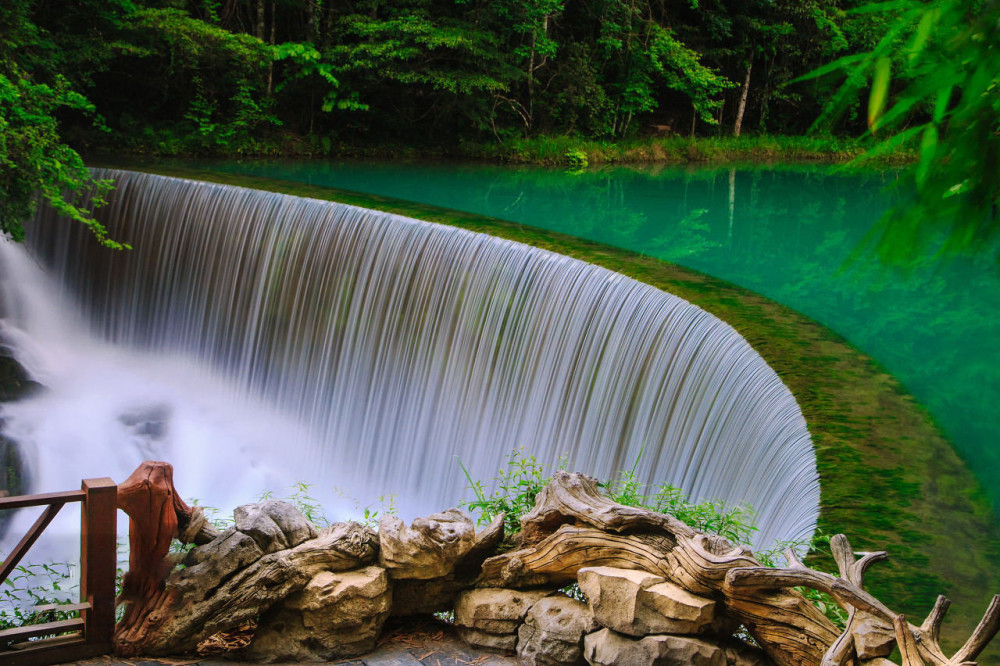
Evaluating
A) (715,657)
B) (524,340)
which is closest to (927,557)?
(715,657)

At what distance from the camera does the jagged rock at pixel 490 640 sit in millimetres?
3629

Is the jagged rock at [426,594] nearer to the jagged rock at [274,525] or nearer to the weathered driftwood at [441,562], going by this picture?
the weathered driftwood at [441,562]

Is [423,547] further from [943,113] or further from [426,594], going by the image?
[943,113]

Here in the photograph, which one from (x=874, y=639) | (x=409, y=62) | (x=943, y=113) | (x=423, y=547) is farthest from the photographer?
(x=409, y=62)

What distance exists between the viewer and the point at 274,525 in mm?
3734

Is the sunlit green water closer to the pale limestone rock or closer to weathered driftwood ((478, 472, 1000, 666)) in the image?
weathered driftwood ((478, 472, 1000, 666))

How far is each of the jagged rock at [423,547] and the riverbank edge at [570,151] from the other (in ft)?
36.8

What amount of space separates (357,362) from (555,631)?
554 cm

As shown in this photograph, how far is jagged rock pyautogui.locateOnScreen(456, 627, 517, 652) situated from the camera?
3.63 m

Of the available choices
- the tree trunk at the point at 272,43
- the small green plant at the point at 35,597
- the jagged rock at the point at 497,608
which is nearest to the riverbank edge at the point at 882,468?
the jagged rock at the point at 497,608

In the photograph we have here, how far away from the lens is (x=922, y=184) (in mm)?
1351

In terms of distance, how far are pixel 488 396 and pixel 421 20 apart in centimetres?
1061

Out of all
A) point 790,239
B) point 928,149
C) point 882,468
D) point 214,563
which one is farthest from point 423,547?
point 790,239

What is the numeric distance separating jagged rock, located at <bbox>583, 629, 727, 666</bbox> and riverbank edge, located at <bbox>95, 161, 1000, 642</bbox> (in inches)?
28.6
